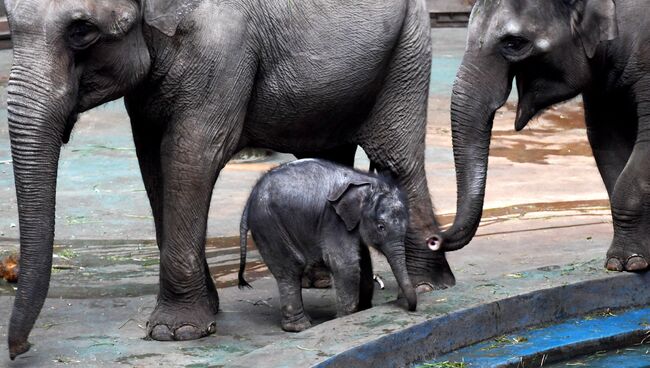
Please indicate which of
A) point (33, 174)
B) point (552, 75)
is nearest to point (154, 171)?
point (33, 174)

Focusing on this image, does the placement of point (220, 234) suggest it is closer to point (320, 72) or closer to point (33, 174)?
point (320, 72)

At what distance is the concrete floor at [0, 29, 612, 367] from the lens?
6059mm

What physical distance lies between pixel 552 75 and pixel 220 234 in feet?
8.49

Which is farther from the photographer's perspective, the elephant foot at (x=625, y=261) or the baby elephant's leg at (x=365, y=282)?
the elephant foot at (x=625, y=261)

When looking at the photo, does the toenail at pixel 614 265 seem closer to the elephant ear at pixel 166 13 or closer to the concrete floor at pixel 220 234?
the concrete floor at pixel 220 234

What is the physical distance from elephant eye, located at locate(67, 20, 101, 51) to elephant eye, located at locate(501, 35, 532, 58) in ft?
5.59

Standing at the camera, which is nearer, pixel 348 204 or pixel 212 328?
pixel 348 204

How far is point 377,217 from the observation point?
601 cm

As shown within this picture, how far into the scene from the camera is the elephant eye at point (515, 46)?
6.21 meters

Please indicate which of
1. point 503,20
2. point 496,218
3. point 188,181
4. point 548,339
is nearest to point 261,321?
point 188,181

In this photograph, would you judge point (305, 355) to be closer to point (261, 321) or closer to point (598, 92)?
point (261, 321)

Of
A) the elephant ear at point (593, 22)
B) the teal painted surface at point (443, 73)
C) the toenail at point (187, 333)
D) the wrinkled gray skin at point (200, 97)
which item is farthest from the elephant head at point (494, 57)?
the teal painted surface at point (443, 73)

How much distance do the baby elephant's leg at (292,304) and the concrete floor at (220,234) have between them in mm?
101

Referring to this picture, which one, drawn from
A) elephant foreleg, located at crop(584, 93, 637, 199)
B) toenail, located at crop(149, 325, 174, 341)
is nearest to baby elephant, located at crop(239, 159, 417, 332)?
toenail, located at crop(149, 325, 174, 341)
